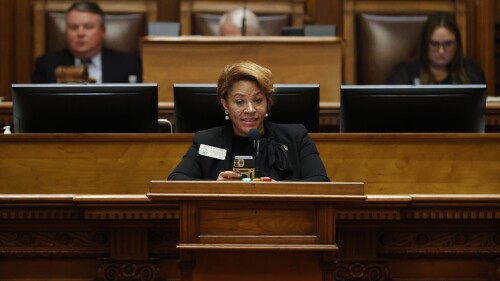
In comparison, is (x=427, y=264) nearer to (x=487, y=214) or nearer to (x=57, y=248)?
(x=487, y=214)

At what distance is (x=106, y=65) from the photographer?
4738 mm

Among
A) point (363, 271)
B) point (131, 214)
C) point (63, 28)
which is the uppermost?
point (63, 28)

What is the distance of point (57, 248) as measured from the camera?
9.02ft

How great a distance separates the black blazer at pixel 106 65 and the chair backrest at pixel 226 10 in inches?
16.7

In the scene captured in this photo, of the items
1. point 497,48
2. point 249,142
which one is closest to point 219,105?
point 249,142

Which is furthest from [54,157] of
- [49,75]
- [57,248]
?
[49,75]

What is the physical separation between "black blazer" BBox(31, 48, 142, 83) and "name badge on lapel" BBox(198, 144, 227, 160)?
2.14 meters

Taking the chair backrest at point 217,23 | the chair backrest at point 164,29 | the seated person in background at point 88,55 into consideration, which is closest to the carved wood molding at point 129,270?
the chair backrest at point 164,29

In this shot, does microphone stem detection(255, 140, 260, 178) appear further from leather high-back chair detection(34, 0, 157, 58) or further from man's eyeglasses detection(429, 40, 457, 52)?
leather high-back chair detection(34, 0, 157, 58)

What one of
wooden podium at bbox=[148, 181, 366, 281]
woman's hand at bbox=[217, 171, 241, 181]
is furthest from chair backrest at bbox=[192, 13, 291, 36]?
wooden podium at bbox=[148, 181, 366, 281]

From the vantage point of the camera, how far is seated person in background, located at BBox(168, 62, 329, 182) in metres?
2.63

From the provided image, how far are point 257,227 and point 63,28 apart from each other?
10.3 feet

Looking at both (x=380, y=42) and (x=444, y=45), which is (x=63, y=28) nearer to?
(x=380, y=42)

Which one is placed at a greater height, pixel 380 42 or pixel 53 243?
pixel 380 42
